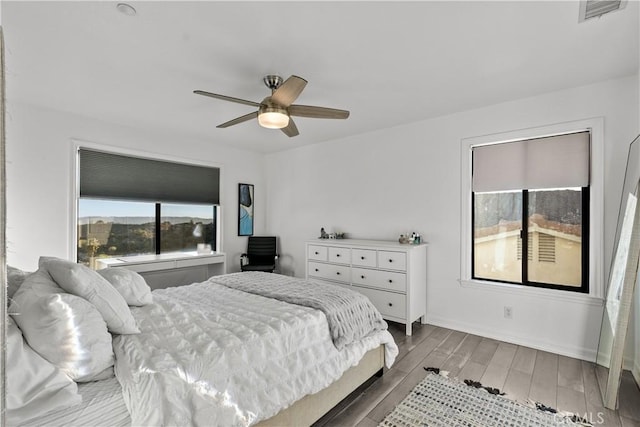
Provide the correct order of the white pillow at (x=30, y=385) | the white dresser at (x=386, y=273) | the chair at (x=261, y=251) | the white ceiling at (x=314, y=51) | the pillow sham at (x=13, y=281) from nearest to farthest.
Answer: the white pillow at (x=30, y=385) < the pillow sham at (x=13, y=281) < the white ceiling at (x=314, y=51) < the white dresser at (x=386, y=273) < the chair at (x=261, y=251)

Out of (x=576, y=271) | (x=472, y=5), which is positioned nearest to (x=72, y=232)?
(x=472, y=5)

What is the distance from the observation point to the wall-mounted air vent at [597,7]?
178 cm

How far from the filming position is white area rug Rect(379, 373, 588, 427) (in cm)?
198

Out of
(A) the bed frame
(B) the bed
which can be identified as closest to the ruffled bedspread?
(B) the bed

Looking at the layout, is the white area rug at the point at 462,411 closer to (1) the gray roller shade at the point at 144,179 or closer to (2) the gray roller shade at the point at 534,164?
(2) the gray roller shade at the point at 534,164

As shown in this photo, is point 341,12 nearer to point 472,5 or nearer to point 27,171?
Result: point 472,5

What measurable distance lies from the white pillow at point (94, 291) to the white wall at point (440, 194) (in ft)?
10.8

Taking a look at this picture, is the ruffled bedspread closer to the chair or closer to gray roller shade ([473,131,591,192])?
gray roller shade ([473,131,591,192])

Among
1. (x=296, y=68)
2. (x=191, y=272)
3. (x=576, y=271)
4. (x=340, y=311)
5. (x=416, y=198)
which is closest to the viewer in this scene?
(x=340, y=311)

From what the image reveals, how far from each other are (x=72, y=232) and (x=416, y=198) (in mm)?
4221

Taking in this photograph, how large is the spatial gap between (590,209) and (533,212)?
473 millimetres

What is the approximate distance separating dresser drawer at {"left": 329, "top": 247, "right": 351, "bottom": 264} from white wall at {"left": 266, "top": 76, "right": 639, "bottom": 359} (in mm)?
584

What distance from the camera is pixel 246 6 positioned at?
181cm

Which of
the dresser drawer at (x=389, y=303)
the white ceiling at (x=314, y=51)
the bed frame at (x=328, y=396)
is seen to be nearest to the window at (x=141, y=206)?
the white ceiling at (x=314, y=51)
